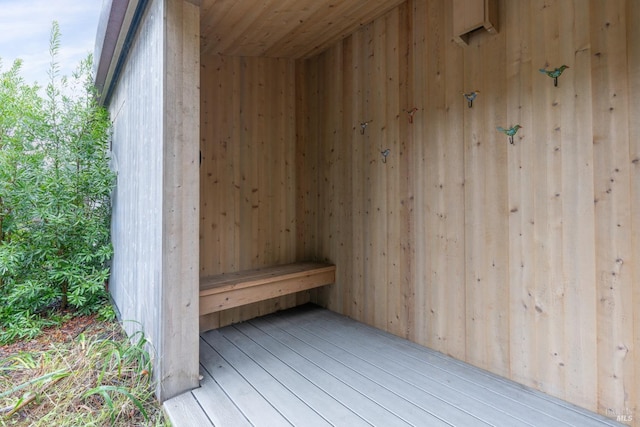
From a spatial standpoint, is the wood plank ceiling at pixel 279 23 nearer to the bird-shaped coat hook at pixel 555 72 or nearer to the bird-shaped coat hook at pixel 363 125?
the bird-shaped coat hook at pixel 363 125

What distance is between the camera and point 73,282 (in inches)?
120

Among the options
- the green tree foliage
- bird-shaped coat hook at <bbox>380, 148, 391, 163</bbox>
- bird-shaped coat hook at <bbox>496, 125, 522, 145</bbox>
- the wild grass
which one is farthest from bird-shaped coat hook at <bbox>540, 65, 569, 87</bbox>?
the green tree foliage

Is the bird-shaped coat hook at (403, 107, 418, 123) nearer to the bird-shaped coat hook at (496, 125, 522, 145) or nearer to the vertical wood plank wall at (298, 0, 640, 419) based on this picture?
the vertical wood plank wall at (298, 0, 640, 419)

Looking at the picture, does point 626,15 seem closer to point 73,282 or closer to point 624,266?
point 624,266

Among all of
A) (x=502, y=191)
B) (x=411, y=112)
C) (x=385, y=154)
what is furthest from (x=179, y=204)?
(x=502, y=191)

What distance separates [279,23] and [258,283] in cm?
216

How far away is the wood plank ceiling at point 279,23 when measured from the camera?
238 centimetres

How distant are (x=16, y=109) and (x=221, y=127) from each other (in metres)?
1.97

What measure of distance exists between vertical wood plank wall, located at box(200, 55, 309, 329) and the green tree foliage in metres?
1.20

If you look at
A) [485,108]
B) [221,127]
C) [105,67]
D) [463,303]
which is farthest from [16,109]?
[463,303]

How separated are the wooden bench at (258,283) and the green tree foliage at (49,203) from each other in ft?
4.46

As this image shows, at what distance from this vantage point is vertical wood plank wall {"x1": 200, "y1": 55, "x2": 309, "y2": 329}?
2.98 meters

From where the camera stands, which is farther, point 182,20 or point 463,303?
point 463,303

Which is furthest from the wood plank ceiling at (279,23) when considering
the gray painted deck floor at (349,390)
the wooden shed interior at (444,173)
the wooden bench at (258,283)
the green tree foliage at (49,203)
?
the gray painted deck floor at (349,390)
